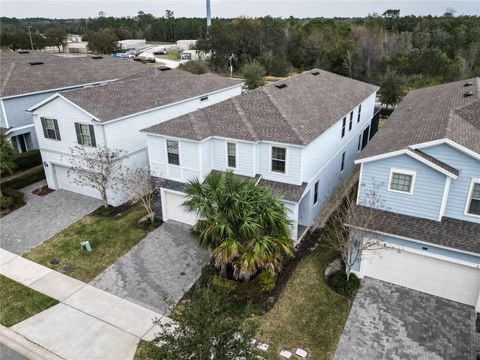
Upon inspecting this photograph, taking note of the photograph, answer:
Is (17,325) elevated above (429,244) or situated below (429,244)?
below

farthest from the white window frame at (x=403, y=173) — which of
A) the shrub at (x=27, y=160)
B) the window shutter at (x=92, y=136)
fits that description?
the shrub at (x=27, y=160)

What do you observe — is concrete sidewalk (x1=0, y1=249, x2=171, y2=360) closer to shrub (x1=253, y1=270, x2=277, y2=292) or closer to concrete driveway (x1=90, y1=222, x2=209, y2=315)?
concrete driveway (x1=90, y1=222, x2=209, y2=315)

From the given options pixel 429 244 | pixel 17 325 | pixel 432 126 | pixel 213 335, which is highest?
pixel 432 126

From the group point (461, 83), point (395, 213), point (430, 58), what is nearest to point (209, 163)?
point (395, 213)

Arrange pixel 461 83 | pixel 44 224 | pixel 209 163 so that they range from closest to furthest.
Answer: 1. pixel 209 163
2. pixel 44 224
3. pixel 461 83

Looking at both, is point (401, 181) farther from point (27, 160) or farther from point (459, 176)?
point (27, 160)

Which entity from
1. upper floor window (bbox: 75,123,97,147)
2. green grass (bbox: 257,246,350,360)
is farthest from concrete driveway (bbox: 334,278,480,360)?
upper floor window (bbox: 75,123,97,147)

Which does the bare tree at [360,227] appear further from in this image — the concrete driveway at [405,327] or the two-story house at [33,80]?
the two-story house at [33,80]

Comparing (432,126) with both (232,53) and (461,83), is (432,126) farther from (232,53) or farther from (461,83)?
(232,53)
